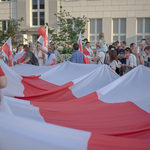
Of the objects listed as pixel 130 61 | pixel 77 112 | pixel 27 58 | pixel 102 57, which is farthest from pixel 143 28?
pixel 77 112

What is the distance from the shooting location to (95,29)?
73.7 feet

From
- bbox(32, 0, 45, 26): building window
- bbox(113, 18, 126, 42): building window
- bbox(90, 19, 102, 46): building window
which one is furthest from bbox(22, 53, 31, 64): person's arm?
bbox(32, 0, 45, 26): building window

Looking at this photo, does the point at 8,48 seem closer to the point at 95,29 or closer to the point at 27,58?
the point at 27,58

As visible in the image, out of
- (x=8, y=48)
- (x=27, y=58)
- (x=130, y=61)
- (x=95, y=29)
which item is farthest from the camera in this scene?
(x=95, y=29)

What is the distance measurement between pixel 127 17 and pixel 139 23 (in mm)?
1027

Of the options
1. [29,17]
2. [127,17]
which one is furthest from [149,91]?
[29,17]

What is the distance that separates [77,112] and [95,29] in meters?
19.1

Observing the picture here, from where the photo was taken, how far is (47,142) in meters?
2.21

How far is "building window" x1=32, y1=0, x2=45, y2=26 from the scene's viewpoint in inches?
948

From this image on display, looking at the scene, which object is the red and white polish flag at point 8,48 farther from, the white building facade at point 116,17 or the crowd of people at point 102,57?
the white building facade at point 116,17

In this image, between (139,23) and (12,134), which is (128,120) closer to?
(12,134)

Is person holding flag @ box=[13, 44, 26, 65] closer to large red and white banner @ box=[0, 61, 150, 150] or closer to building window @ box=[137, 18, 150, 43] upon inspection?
large red and white banner @ box=[0, 61, 150, 150]

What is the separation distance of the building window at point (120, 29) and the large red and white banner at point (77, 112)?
1497 centimetres

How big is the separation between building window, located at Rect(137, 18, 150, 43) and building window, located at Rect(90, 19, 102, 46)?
9.69 ft
